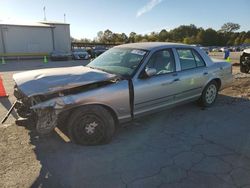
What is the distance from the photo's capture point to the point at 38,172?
324 cm

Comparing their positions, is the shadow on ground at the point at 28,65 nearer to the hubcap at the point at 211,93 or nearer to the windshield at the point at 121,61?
the windshield at the point at 121,61

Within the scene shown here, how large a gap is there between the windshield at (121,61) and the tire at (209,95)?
209 centimetres

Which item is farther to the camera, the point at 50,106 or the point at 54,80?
the point at 54,80

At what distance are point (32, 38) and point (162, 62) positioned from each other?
30.9m

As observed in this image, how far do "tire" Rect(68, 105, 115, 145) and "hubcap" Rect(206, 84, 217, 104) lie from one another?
295 centimetres

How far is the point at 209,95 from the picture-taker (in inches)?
236

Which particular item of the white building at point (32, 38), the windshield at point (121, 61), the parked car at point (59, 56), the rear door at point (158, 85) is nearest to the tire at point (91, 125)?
the rear door at point (158, 85)

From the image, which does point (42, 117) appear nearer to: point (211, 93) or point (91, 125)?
point (91, 125)

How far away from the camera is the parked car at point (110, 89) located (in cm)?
366

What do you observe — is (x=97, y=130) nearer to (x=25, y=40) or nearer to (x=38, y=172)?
(x=38, y=172)

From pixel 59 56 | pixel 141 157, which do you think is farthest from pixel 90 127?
pixel 59 56

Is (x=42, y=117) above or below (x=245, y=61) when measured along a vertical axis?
below

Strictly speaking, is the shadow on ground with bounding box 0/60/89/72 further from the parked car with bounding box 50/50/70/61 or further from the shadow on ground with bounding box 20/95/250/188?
the shadow on ground with bounding box 20/95/250/188

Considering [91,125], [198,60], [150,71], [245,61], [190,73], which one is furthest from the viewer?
[245,61]
